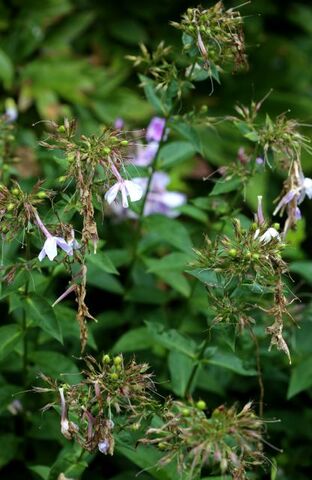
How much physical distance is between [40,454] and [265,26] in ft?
10.8

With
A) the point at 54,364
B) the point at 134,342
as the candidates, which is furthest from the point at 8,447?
the point at 134,342

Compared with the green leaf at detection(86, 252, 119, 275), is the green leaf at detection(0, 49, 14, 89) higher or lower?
lower

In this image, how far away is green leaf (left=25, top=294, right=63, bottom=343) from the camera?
172 cm

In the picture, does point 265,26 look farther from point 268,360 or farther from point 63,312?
point 63,312

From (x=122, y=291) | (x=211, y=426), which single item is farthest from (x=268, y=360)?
(x=211, y=426)

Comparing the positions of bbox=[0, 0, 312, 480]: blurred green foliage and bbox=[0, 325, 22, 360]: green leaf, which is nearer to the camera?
bbox=[0, 325, 22, 360]: green leaf

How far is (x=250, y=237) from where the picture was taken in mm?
1507

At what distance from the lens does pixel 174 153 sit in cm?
234

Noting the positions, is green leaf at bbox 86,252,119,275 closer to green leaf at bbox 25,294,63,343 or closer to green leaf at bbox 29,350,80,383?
green leaf at bbox 25,294,63,343

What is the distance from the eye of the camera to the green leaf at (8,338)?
72.9 inches

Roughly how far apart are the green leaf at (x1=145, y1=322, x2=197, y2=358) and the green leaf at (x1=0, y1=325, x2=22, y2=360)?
31 centimetres

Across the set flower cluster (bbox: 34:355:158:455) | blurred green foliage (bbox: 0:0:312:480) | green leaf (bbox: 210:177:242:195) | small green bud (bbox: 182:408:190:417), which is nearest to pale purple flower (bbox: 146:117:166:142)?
blurred green foliage (bbox: 0:0:312:480)

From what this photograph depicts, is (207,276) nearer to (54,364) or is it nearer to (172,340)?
(172,340)

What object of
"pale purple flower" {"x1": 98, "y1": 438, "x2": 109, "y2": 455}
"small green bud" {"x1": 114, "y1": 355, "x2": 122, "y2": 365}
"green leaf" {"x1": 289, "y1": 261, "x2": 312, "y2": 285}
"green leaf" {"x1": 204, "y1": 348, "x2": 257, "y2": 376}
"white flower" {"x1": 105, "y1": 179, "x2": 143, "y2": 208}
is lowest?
"green leaf" {"x1": 289, "y1": 261, "x2": 312, "y2": 285}
